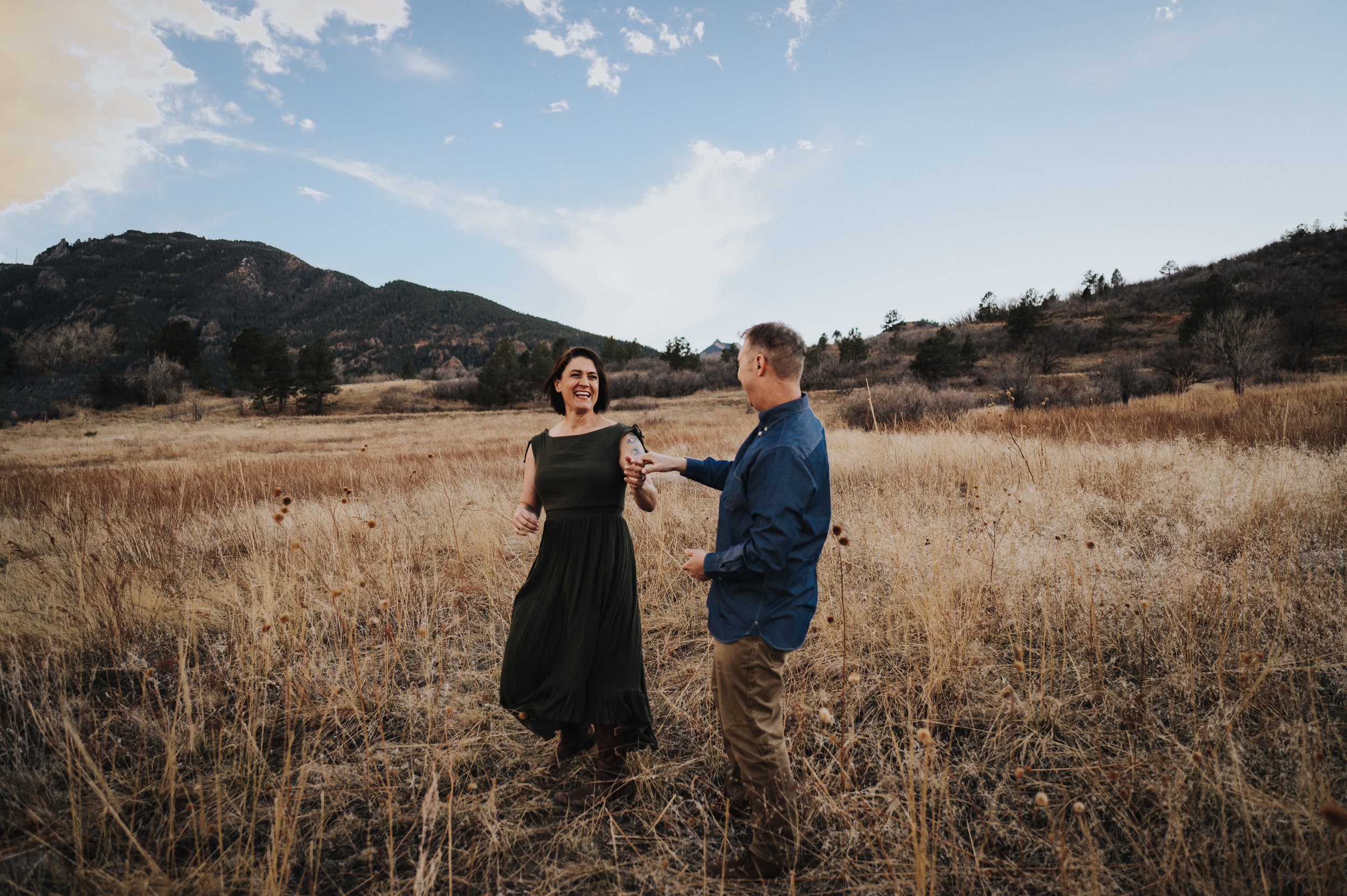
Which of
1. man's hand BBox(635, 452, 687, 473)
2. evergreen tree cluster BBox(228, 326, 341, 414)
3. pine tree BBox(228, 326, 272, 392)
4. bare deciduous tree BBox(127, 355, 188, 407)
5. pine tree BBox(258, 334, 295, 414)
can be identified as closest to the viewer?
man's hand BBox(635, 452, 687, 473)

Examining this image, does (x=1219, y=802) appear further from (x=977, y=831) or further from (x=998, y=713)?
(x=977, y=831)

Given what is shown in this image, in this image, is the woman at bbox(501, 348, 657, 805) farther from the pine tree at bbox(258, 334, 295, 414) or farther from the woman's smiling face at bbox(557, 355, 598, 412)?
the pine tree at bbox(258, 334, 295, 414)

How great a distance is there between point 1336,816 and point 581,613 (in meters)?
2.26

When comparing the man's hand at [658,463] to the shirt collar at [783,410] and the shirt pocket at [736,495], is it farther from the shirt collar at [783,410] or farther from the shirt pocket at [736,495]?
the shirt collar at [783,410]

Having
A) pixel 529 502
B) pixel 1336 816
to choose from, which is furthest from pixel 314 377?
pixel 1336 816

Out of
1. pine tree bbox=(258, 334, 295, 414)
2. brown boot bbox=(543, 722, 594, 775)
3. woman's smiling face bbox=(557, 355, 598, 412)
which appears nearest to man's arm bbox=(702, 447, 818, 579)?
woman's smiling face bbox=(557, 355, 598, 412)

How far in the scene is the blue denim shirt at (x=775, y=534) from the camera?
173cm

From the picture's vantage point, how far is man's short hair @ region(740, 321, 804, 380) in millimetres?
1957

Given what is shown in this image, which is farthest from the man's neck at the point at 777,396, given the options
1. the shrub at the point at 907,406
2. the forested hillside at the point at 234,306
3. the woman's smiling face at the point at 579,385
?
the forested hillside at the point at 234,306

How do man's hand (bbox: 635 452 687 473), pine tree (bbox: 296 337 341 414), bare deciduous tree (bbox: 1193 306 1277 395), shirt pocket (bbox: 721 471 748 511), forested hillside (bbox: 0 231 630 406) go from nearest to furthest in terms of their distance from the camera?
shirt pocket (bbox: 721 471 748 511) < man's hand (bbox: 635 452 687 473) < bare deciduous tree (bbox: 1193 306 1277 395) < pine tree (bbox: 296 337 341 414) < forested hillside (bbox: 0 231 630 406)

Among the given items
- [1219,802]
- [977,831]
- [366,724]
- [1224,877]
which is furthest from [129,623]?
[1219,802]

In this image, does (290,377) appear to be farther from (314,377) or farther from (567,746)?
(567,746)

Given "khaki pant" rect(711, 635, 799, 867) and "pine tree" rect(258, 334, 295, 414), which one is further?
"pine tree" rect(258, 334, 295, 414)

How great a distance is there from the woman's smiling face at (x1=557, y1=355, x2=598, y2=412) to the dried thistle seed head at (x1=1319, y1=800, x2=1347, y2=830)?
8.48ft
